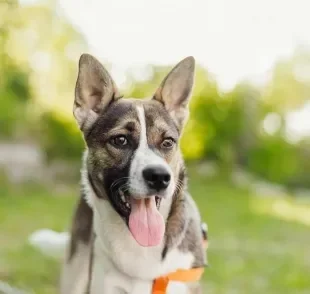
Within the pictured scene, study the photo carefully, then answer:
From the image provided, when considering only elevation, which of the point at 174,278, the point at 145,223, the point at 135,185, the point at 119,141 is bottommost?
the point at 174,278

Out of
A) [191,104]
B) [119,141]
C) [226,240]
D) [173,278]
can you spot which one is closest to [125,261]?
[173,278]

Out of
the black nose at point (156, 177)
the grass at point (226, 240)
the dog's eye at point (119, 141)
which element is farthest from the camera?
the grass at point (226, 240)

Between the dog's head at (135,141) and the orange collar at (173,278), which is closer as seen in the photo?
the dog's head at (135,141)

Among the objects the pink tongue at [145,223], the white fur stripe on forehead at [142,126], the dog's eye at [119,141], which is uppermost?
the white fur stripe on forehead at [142,126]

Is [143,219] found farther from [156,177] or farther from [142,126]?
[142,126]

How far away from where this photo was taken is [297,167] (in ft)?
48.6

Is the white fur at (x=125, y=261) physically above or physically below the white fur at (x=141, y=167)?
below

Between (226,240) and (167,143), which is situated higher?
(167,143)

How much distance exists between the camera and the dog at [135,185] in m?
3.15

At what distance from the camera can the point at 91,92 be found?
360cm

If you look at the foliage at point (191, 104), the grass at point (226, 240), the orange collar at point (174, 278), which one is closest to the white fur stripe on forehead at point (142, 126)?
the orange collar at point (174, 278)

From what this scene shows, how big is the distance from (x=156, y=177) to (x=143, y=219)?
29 centimetres

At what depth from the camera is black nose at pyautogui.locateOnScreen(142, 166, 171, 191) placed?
297 centimetres

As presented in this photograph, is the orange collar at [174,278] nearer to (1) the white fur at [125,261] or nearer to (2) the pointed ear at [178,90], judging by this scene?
(1) the white fur at [125,261]
